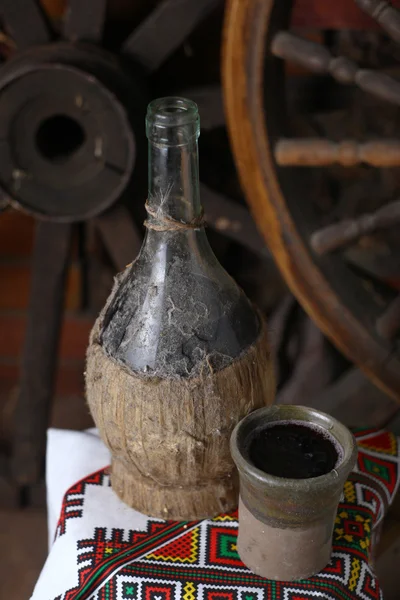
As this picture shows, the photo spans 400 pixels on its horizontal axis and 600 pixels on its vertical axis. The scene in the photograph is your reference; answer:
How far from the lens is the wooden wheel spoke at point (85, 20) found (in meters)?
1.31

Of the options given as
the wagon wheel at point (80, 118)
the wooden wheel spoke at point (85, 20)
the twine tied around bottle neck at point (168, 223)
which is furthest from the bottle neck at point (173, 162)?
the wooden wheel spoke at point (85, 20)

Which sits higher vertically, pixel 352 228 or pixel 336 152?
pixel 336 152

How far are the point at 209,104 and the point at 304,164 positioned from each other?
11.4 inches

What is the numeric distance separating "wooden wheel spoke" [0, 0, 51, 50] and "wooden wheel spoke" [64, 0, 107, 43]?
0.04m

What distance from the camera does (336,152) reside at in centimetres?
114

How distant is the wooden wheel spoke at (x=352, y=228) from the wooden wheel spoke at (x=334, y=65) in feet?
0.53

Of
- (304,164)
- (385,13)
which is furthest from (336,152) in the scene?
(385,13)

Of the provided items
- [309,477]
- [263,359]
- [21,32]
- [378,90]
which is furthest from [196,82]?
[309,477]

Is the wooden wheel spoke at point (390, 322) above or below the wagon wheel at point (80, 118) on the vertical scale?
below

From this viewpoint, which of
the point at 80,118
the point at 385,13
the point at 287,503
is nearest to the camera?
the point at 287,503

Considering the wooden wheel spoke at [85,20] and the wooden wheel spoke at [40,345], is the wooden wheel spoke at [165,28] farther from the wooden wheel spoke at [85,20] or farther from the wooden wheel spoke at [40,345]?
the wooden wheel spoke at [40,345]

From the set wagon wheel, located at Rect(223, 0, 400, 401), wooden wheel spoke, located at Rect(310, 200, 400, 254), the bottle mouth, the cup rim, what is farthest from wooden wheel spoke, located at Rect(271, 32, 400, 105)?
the cup rim

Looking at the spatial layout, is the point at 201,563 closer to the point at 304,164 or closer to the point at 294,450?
the point at 294,450

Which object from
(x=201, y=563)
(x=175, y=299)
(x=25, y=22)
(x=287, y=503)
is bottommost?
(x=201, y=563)
